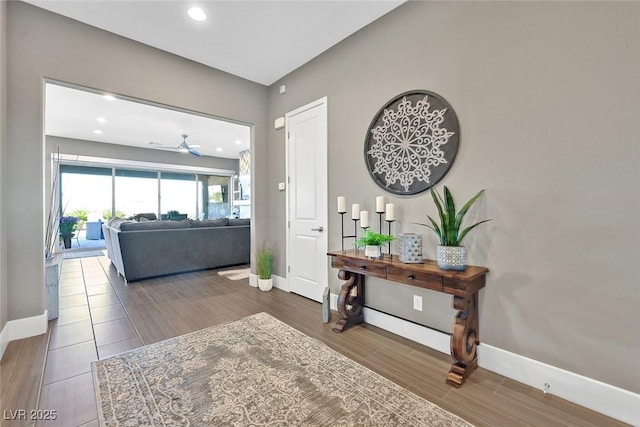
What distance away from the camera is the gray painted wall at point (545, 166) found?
1.44 metres

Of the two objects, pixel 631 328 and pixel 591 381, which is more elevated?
pixel 631 328

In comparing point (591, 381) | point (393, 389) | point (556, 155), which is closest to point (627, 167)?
point (556, 155)

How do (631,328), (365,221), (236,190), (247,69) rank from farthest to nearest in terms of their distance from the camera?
1. (236,190)
2. (247,69)
3. (365,221)
4. (631,328)

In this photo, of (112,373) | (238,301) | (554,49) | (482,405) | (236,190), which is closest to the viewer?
(482,405)

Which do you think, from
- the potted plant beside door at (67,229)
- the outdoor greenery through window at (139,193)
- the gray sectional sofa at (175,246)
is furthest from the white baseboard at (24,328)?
the potted plant beside door at (67,229)

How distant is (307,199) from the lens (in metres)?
3.36

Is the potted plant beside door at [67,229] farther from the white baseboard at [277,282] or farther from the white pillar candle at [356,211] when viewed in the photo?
the white pillar candle at [356,211]

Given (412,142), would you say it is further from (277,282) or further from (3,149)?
(3,149)

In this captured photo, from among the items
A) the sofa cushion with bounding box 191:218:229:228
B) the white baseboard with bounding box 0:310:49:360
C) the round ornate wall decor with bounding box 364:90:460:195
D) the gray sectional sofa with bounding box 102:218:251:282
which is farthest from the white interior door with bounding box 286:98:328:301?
the white baseboard with bounding box 0:310:49:360

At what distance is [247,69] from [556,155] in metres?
3.42

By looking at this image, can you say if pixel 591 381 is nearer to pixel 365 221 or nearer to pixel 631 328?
pixel 631 328

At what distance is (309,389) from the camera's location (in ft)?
5.38

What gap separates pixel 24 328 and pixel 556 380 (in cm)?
402

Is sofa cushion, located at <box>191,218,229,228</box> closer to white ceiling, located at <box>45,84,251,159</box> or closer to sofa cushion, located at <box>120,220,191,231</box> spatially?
sofa cushion, located at <box>120,220,191,231</box>
